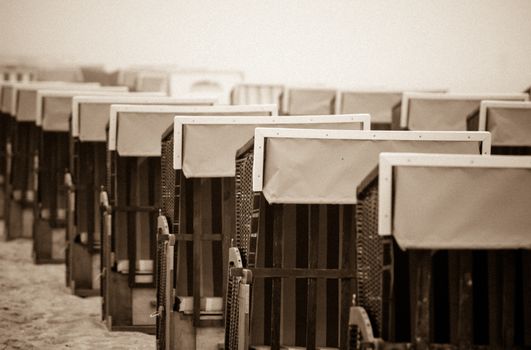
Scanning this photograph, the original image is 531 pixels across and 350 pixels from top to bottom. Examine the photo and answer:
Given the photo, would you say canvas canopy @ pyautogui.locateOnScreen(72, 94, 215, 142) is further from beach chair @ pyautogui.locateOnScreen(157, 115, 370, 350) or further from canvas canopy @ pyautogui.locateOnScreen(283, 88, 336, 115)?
canvas canopy @ pyautogui.locateOnScreen(283, 88, 336, 115)

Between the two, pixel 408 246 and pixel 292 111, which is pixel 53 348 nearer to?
pixel 408 246

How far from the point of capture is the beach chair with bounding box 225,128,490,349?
3.49 meters

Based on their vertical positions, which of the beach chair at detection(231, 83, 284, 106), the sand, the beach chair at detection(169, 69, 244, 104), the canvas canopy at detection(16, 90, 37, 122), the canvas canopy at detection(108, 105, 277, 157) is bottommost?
the sand

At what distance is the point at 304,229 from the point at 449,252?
0.87 metres

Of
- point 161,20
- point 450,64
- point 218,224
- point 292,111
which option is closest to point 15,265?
point 292,111

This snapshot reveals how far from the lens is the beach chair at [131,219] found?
16.8 ft

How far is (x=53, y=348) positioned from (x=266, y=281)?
5.80 ft

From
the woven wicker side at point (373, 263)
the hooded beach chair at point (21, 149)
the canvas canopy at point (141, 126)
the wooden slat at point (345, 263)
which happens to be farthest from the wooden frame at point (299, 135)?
the hooded beach chair at point (21, 149)

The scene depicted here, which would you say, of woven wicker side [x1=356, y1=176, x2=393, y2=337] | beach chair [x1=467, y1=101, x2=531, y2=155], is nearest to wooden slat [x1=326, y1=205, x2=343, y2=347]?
woven wicker side [x1=356, y1=176, x2=393, y2=337]

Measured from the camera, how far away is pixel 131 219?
5.30m

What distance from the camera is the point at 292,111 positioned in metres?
8.21

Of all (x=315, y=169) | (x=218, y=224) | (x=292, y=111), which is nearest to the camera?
(x=315, y=169)

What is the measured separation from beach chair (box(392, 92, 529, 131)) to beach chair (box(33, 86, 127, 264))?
6.37ft

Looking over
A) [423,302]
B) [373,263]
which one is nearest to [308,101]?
[373,263]
